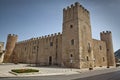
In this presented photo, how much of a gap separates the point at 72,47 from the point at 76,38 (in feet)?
7.77

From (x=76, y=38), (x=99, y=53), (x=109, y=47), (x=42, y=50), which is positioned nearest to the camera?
(x=76, y=38)

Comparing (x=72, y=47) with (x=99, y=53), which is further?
(x=99, y=53)

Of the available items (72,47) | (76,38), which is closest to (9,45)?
(72,47)

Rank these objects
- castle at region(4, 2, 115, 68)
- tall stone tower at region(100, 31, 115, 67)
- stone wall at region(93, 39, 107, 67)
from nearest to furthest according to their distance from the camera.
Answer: castle at region(4, 2, 115, 68) → stone wall at region(93, 39, 107, 67) → tall stone tower at region(100, 31, 115, 67)

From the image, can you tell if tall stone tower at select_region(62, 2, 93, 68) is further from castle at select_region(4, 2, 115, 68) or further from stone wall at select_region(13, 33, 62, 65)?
stone wall at select_region(13, 33, 62, 65)

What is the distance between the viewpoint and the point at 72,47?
29.6m

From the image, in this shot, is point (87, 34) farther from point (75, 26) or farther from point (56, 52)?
point (56, 52)

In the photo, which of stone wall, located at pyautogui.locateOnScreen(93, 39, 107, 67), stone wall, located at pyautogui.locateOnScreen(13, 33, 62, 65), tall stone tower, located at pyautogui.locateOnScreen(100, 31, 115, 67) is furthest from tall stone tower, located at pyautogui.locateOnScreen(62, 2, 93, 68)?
tall stone tower, located at pyautogui.locateOnScreen(100, 31, 115, 67)

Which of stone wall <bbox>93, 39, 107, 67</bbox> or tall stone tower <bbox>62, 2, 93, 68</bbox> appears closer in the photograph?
tall stone tower <bbox>62, 2, 93, 68</bbox>

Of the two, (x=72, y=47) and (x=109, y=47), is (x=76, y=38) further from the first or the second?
(x=109, y=47)

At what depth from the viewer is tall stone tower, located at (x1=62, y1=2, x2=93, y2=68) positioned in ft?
93.8

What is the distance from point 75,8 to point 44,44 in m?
15.0

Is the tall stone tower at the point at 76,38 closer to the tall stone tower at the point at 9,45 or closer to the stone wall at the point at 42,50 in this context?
the stone wall at the point at 42,50

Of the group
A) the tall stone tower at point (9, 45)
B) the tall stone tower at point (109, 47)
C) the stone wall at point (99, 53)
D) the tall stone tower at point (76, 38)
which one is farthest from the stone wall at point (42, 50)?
the tall stone tower at point (109, 47)
